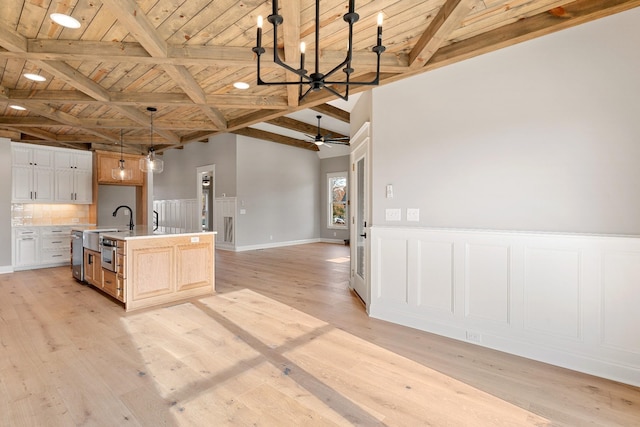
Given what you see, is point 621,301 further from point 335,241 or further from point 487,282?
point 335,241

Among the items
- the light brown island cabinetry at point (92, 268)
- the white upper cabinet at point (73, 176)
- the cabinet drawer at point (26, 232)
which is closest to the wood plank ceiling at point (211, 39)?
the light brown island cabinetry at point (92, 268)

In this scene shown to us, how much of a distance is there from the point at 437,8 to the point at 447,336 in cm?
288

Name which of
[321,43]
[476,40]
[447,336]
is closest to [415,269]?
[447,336]

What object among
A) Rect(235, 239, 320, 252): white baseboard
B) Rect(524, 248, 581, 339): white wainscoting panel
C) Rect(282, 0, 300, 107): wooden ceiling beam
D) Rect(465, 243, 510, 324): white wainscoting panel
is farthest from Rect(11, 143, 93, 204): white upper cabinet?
Rect(524, 248, 581, 339): white wainscoting panel

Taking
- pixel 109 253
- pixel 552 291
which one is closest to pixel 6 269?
pixel 109 253

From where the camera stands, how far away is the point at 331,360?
2500 mm

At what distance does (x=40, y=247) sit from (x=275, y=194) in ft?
18.0

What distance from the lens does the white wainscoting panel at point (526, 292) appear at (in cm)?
224

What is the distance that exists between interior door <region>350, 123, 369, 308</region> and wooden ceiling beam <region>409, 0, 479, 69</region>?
1.15 metres

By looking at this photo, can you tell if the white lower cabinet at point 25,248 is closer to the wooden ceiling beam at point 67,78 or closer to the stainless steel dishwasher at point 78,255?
the stainless steel dishwasher at point 78,255

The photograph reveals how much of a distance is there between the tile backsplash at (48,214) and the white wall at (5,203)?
0.89ft

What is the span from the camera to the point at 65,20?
2.37m

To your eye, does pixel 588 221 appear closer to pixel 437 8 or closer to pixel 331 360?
pixel 437 8

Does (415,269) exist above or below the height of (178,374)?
above
